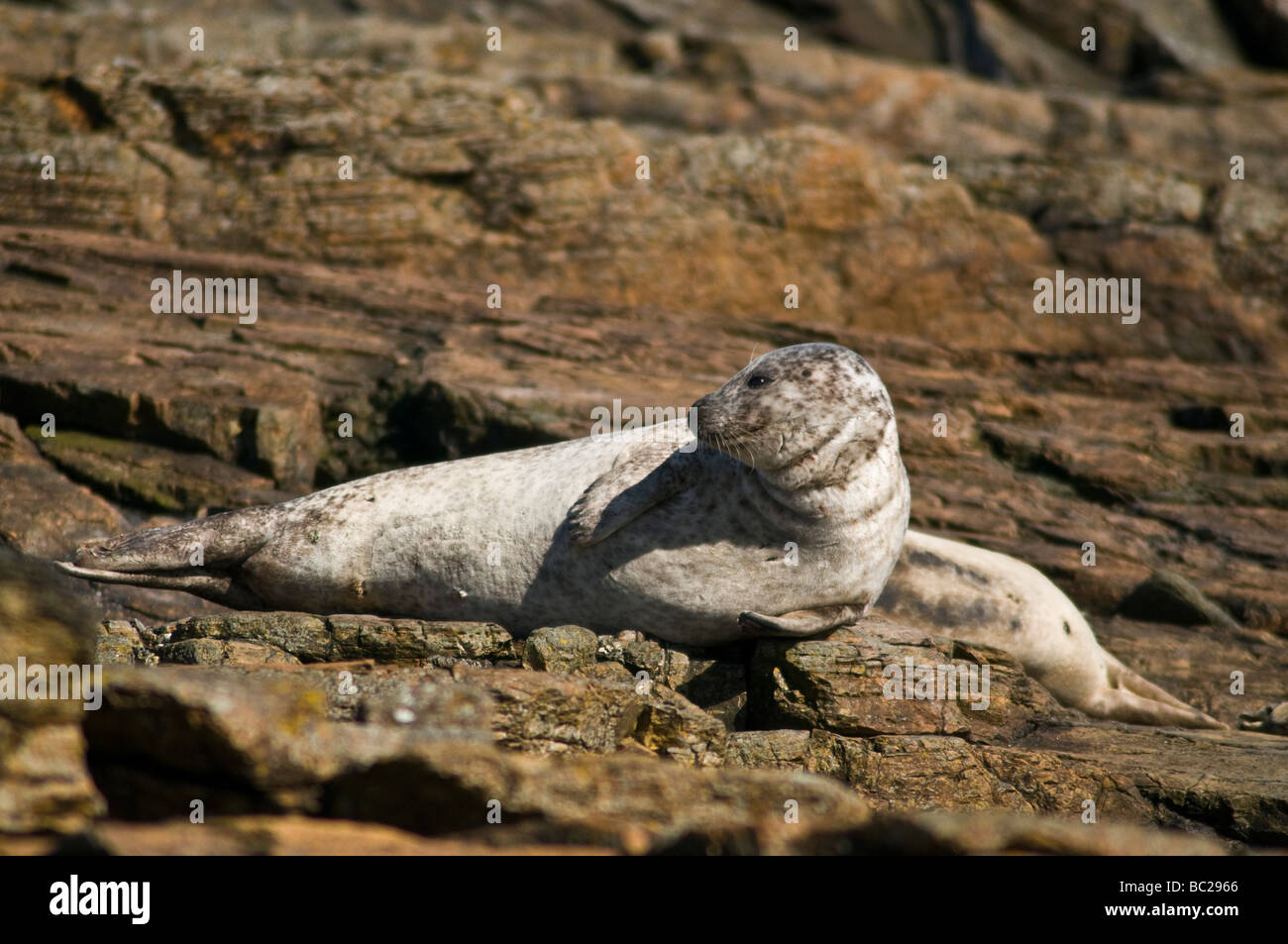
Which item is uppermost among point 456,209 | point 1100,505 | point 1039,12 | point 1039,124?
point 1039,12

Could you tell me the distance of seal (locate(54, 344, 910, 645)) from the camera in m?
6.38

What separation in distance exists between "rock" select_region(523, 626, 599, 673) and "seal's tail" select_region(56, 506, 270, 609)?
80.9 inches

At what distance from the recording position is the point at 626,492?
21.4ft

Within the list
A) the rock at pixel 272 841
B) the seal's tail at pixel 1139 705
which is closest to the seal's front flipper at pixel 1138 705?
the seal's tail at pixel 1139 705

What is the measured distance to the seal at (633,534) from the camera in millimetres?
6379

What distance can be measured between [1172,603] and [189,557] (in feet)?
22.5

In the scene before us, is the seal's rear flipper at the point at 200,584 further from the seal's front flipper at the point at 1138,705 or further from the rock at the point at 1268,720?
the rock at the point at 1268,720

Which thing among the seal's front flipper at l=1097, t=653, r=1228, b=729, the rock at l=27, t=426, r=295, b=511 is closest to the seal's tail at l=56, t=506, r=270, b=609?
the rock at l=27, t=426, r=295, b=511
